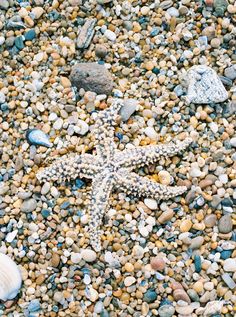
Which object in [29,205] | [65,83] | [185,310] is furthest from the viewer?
[65,83]

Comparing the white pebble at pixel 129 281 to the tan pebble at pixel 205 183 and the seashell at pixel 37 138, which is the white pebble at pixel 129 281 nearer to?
the tan pebble at pixel 205 183

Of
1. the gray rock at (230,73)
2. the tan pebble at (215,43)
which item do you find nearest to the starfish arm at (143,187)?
the gray rock at (230,73)

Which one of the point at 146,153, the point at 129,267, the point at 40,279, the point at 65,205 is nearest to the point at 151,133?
the point at 146,153

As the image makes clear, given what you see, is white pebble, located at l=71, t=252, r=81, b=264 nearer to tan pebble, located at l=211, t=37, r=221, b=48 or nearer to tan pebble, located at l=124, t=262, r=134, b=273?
tan pebble, located at l=124, t=262, r=134, b=273

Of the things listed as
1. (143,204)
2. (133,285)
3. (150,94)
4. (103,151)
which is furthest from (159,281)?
(150,94)

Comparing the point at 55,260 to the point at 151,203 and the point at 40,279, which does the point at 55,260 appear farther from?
the point at 151,203

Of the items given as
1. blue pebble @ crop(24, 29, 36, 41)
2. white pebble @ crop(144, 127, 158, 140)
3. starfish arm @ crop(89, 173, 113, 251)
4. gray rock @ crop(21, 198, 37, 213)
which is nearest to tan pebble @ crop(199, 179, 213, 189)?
white pebble @ crop(144, 127, 158, 140)
